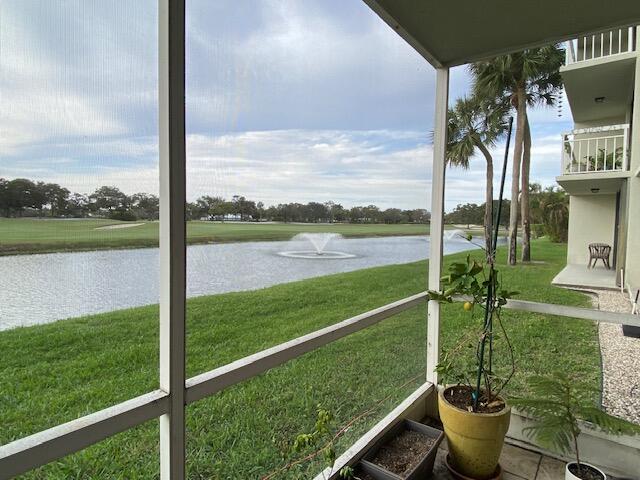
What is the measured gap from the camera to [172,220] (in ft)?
3.07

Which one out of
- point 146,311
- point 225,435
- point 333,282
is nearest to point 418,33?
point 333,282

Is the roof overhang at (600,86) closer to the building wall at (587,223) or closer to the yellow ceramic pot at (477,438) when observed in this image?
the building wall at (587,223)

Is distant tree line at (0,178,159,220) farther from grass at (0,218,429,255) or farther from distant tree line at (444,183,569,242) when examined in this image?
distant tree line at (444,183,569,242)

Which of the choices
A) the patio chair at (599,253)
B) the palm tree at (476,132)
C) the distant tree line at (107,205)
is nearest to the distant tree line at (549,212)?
the patio chair at (599,253)

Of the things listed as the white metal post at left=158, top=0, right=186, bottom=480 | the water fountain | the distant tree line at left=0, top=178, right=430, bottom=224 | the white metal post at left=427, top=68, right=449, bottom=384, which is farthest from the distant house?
the white metal post at left=158, top=0, right=186, bottom=480

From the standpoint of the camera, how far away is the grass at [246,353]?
85 centimetres

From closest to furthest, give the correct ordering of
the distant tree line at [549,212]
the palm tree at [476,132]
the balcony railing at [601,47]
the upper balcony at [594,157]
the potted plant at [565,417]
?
the potted plant at [565,417] → the palm tree at [476,132] → the distant tree line at [549,212] → the upper balcony at [594,157] → the balcony railing at [601,47]

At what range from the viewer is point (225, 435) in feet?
4.23

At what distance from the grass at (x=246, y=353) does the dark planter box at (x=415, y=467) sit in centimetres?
12

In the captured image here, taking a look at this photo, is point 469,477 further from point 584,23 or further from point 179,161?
point 584,23

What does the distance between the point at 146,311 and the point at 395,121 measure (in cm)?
207

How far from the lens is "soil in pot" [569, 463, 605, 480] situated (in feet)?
5.48

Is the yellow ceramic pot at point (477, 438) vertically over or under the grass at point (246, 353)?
under

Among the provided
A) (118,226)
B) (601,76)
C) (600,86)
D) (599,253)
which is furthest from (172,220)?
(600,86)
